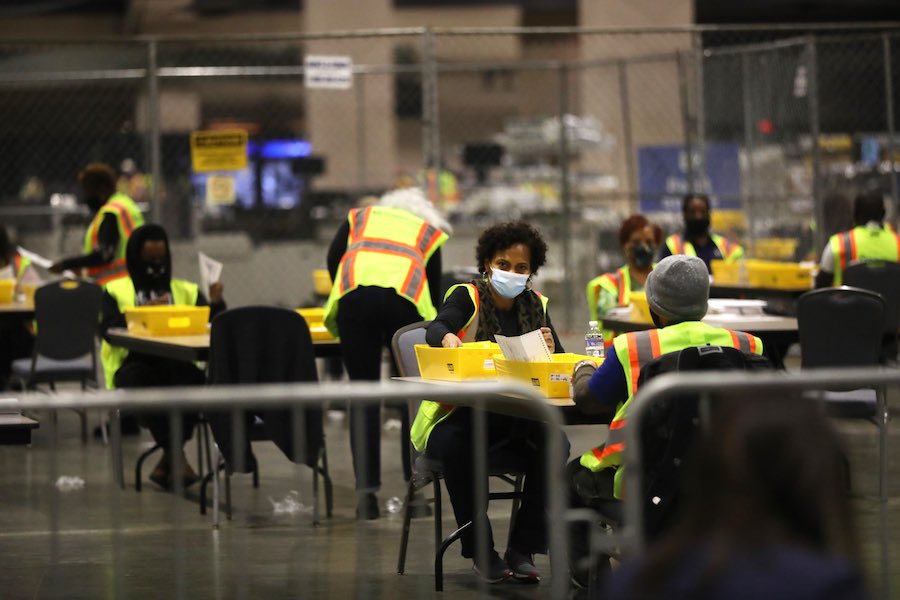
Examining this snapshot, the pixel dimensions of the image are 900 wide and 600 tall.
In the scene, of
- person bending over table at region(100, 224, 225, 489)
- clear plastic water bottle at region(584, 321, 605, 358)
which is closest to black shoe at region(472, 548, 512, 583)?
clear plastic water bottle at region(584, 321, 605, 358)

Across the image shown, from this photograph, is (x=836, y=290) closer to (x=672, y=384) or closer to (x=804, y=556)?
(x=672, y=384)

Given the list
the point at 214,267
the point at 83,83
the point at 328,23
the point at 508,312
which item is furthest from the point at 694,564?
the point at 83,83

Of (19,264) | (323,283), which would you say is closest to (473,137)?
(323,283)

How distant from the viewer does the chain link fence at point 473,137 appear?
39.1 feet

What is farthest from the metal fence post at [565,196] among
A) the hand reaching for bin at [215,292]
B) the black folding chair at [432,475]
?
the black folding chair at [432,475]

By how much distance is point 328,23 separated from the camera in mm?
18906

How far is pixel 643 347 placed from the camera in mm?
4570

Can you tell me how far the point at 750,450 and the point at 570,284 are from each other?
1102 cm

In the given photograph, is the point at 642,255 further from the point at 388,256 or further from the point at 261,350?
the point at 261,350

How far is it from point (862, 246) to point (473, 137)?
1399cm

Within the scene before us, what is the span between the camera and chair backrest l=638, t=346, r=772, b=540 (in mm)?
4195

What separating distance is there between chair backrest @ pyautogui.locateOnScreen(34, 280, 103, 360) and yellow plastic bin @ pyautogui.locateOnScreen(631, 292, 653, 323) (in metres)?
3.39

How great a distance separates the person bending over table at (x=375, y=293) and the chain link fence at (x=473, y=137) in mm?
3121

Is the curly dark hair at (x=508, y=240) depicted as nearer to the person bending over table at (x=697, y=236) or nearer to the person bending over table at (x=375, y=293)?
the person bending over table at (x=375, y=293)
